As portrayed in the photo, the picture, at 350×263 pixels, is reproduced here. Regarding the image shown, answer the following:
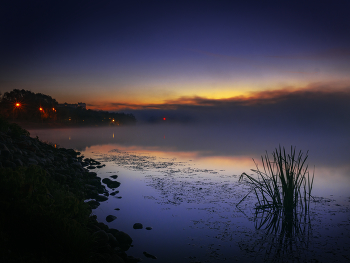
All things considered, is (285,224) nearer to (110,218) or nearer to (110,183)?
(110,218)

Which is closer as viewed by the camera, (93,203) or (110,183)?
(93,203)

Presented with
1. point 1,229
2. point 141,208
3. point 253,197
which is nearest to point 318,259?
point 253,197

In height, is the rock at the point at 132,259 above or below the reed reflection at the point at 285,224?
below

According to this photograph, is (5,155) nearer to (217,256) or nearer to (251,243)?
(217,256)

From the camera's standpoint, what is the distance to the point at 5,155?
1105cm

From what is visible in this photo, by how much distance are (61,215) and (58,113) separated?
121689 millimetres

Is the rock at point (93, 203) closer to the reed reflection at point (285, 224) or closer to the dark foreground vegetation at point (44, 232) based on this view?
the dark foreground vegetation at point (44, 232)

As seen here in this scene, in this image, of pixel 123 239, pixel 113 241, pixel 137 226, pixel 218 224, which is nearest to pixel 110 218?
pixel 137 226

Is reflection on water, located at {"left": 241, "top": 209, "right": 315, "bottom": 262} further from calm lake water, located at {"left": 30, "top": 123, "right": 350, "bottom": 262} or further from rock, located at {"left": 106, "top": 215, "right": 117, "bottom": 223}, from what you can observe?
rock, located at {"left": 106, "top": 215, "right": 117, "bottom": 223}

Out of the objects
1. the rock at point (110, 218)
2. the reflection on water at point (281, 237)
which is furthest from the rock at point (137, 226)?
the reflection on water at point (281, 237)

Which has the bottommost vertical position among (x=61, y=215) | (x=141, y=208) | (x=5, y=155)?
(x=141, y=208)

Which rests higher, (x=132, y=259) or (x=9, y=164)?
(x=9, y=164)

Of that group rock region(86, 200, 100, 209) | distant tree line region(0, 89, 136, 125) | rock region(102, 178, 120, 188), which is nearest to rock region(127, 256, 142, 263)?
rock region(86, 200, 100, 209)

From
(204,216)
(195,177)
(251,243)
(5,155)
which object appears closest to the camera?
(251,243)
